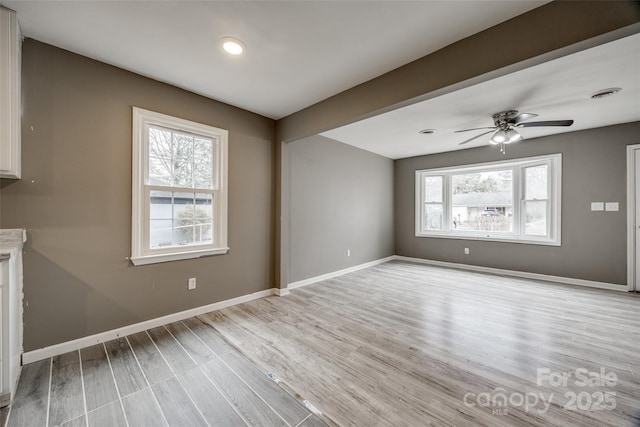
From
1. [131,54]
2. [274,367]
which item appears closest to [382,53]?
[131,54]

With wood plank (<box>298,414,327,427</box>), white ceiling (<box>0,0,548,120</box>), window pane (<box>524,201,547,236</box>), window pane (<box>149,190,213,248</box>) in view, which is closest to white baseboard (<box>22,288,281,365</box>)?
window pane (<box>149,190,213,248</box>)

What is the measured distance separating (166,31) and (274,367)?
2715 mm

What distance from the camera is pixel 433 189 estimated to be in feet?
19.6

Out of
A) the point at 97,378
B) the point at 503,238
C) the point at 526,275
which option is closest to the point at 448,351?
the point at 97,378

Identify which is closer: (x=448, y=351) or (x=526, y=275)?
(x=448, y=351)

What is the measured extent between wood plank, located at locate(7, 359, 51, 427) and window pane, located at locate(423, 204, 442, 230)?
20.4ft

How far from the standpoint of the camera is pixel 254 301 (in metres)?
3.39

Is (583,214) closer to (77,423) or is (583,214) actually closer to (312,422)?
(312,422)

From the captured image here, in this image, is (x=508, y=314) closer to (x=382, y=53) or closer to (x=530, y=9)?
(x=530, y=9)

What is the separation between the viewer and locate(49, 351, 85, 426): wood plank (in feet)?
4.91

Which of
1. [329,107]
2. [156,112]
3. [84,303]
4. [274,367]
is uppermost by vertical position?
[329,107]

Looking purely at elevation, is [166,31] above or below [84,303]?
above

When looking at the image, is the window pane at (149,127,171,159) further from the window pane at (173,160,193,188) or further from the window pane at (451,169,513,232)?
the window pane at (451,169,513,232)

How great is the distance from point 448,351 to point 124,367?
2643 mm
